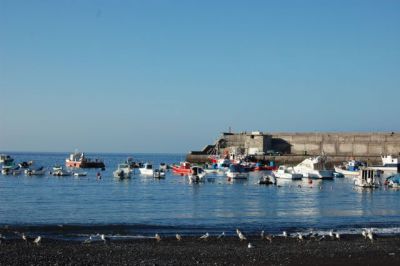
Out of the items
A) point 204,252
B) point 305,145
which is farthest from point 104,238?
point 305,145

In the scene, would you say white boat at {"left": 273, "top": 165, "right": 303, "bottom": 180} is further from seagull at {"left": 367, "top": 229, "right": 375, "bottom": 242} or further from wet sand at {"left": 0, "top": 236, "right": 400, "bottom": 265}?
wet sand at {"left": 0, "top": 236, "right": 400, "bottom": 265}

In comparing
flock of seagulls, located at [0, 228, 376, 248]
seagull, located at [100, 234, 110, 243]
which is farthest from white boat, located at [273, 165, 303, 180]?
seagull, located at [100, 234, 110, 243]

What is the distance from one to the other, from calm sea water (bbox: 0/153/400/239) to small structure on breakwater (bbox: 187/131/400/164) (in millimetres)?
47520

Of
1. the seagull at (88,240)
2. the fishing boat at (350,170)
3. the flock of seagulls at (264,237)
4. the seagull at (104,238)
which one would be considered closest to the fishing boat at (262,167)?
the fishing boat at (350,170)

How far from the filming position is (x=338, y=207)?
4069 cm

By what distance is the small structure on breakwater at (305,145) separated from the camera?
4117 inches

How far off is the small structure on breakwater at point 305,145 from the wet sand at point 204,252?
78608mm

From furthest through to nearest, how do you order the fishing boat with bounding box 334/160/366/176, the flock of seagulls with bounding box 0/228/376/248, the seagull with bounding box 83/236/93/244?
the fishing boat with bounding box 334/160/366/176 → the flock of seagulls with bounding box 0/228/376/248 → the seagull with bounding box 83/236/93/244

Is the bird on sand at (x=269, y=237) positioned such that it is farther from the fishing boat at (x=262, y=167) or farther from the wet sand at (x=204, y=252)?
the fishing boat at (x=262, y=167)

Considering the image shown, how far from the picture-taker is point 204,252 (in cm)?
2153

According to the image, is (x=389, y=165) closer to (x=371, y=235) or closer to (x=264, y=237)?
(x=371, y=235)

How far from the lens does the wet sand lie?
1955 centimetres

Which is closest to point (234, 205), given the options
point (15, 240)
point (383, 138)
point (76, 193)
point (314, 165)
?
point (76, 193)

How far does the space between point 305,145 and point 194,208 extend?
243 ft
